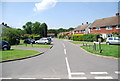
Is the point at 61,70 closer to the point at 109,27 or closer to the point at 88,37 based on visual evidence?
the point at 88,37

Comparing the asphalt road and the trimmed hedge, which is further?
the trimmed hedge

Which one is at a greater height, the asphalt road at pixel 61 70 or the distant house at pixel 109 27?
the distant house at pixel 109 27

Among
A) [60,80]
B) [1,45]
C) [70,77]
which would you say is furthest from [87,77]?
[1,45]

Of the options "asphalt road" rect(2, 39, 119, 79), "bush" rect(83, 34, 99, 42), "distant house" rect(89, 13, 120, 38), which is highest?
"distant house" rect(89, 13, 120, 38)

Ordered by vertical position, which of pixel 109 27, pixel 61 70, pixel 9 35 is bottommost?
pixel 61 70

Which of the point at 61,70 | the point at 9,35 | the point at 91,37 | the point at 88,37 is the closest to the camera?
the point at 61,70

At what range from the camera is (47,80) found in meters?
5.10

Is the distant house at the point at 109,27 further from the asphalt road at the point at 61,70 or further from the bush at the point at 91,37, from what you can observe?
the asphalt road at the point at 61,70

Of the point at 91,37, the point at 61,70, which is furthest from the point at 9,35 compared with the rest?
the point at 61,70

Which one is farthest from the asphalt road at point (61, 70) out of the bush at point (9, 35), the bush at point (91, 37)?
the bush at point (91, 37)

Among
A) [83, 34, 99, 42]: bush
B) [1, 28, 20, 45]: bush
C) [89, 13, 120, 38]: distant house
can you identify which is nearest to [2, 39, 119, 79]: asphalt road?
[1, 28, 20, 45]: bush

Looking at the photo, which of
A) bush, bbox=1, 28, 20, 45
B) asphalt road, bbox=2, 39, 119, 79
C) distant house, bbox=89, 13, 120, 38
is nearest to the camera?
asphalt road, bbox=2, 39, 119, 79

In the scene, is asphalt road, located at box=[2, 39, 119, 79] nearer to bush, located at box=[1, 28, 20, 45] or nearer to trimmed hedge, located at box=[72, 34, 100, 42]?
bush, located at box=[1, 28, 20, 45]

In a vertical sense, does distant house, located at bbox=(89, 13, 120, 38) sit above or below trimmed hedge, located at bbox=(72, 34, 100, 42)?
above
